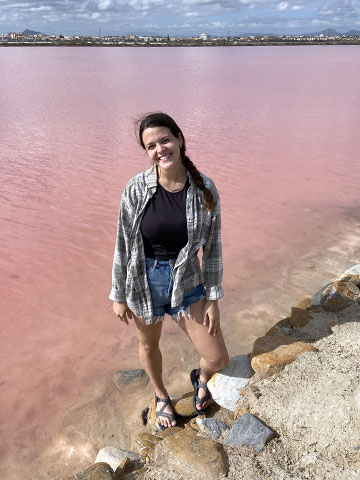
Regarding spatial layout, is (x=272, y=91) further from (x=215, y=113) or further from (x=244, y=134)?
(x=244, y=134)

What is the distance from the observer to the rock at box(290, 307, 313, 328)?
3.72 metres

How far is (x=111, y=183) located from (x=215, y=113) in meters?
7.67

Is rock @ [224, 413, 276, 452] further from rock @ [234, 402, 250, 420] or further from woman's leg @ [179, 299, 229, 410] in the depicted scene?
woman's leg @ [179, 299, 229, 410]

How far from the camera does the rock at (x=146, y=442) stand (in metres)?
2.81

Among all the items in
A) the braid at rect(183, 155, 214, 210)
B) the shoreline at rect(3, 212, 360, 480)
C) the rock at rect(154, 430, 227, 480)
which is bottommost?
the shoreline at rect(3, 212, 360, 480)

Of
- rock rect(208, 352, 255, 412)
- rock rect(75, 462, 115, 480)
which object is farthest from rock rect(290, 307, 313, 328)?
rock rect(75, 462, 115, 480)

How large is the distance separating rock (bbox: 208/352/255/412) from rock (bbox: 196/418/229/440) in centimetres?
16

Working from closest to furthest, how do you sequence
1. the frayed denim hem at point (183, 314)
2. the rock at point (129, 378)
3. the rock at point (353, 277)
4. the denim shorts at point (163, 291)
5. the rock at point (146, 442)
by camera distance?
1. the denim shorts at point (163, 291)
2. the frayed denim hem at point (183, 314)
3. the rock at point (146, 442)
4. the rock at point (129, 378)
5. the rock at point (353, 277)

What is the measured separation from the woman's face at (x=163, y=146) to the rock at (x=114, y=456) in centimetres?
180

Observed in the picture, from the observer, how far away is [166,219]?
2.29 meters

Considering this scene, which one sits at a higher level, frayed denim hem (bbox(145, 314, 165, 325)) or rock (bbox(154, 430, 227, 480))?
frayed denim hem (bbox(145, 314, 165, 325))

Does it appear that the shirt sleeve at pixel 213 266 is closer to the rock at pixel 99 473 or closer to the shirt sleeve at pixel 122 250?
the shirt sleeve at pixel 122 250

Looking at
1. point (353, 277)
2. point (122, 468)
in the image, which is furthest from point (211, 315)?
point (353, 277)

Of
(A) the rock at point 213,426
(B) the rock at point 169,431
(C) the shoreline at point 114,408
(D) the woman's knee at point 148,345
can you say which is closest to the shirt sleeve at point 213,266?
(D) the woman's knee at point 148,345
